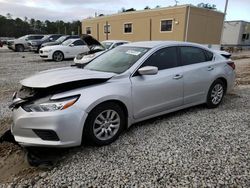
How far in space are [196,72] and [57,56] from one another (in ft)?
39.4

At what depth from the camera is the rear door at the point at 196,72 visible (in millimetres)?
4469

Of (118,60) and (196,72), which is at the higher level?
(118,60)

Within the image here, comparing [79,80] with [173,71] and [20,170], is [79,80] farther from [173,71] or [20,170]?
[173,71]

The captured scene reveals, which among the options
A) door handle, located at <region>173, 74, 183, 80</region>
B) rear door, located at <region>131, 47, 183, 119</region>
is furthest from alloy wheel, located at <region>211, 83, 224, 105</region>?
door handle, located at <region>173, 74, 183, 80</region>

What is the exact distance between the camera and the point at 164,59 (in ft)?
13.9

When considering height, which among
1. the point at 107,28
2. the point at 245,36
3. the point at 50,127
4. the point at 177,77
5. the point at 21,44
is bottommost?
the point at 21,44

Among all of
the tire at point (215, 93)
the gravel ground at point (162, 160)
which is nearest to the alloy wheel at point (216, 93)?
the tire at point (215, 93)

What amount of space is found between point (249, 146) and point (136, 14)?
26203 millimetres

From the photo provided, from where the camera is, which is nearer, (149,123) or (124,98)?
(124,98)

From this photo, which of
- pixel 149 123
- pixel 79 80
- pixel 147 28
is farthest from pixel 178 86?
pixel 147 28

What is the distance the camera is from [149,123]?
428cm

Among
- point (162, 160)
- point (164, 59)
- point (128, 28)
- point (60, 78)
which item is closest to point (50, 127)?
point (60, 78)

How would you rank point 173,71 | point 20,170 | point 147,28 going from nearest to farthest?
point 20,170, point 173,71, point 147,28

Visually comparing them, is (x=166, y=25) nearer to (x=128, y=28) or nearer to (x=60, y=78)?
(x=128, y=28)
